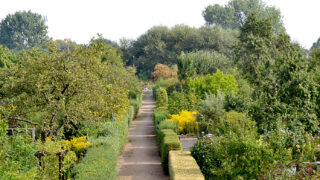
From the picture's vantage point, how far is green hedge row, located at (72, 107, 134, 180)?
7331mm

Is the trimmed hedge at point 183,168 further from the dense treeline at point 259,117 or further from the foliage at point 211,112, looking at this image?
the foliage at point 211,112

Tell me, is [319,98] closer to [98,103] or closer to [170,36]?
[98,103]

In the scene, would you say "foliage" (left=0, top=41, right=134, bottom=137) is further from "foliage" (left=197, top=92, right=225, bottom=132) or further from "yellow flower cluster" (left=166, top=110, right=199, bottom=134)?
"yellow flower cluster" (left=166, top=110, right=199, bottom=134)

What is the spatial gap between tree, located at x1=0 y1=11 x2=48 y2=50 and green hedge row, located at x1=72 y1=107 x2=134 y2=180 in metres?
61.9

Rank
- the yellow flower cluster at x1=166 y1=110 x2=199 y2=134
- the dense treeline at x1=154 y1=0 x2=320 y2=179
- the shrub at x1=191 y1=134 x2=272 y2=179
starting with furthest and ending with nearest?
the yellow flower cluster at x1=166 y1=110 x2=199 y2=134 < the dense treeline at x1=154 y1=0 x2=320 y2=179 < the shrub at x1=191 y1=134 x2=272 y2=179

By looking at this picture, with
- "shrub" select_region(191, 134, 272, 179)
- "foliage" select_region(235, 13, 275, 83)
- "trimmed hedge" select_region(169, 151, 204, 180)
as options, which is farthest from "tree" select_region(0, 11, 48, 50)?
"shrub" select_region(191, 134, 272, 179)

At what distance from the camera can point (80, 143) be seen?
34.4 feet

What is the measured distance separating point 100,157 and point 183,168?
2.19 metres

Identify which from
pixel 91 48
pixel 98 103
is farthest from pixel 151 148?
pixel 91 48

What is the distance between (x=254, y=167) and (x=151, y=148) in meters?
7.31

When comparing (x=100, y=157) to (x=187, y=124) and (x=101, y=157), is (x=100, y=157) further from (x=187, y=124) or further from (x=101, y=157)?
(x=187, y=124)

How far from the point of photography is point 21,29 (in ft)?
229

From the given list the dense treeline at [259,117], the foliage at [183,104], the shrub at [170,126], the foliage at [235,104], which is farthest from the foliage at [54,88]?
the foliage at [183,104]

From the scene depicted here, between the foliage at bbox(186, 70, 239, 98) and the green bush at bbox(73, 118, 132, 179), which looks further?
the foliage at bbox(186, 70, 239, 98)
